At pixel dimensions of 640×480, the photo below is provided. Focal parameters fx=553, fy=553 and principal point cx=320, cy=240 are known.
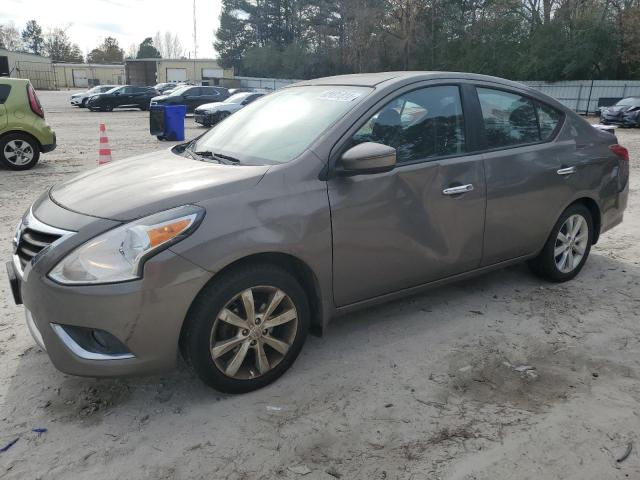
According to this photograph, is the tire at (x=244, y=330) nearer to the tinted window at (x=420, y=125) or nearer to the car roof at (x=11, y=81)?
the tinted window at (x=420, y=125)

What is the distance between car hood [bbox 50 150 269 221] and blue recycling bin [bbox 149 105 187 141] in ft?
40.8

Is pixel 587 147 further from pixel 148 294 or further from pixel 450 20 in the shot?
pixel 450 20

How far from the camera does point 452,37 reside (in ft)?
151

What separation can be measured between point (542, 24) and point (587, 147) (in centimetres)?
4031

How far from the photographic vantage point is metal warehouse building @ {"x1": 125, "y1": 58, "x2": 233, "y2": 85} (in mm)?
76312

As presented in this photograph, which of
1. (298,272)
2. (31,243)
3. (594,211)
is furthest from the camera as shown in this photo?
(594,211)

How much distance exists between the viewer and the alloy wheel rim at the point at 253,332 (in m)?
2.82

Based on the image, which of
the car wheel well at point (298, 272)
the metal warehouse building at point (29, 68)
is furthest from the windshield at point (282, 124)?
the metal warehouse building at point (29, 68)

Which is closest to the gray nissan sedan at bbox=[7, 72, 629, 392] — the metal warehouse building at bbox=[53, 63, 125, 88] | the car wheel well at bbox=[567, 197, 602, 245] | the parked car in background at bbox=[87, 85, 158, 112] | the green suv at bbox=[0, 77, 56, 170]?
the car wheel well at bbox=[567, 197, 602, 245]

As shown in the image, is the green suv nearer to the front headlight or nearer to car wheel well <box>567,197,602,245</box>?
the front headlight

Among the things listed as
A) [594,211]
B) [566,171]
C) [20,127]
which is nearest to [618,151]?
[594,211]

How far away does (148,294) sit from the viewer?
100 inches

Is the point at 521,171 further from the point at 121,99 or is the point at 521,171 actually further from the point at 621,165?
the point at 121,99

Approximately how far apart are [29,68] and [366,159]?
226 feet
